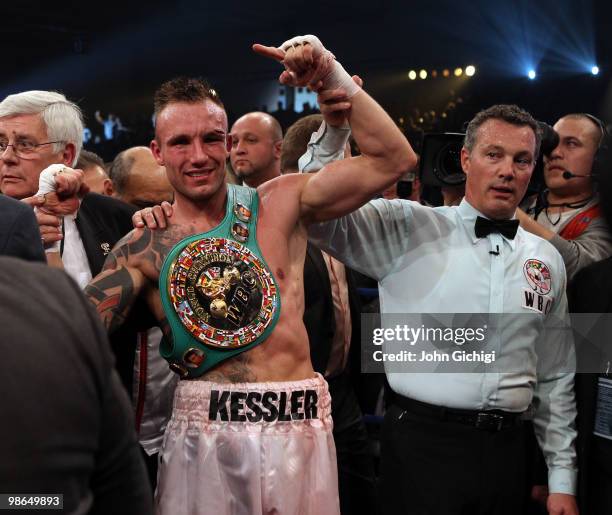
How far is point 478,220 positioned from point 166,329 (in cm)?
93

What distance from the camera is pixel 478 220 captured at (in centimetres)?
205

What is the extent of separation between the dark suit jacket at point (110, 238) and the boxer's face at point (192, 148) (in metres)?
0.33

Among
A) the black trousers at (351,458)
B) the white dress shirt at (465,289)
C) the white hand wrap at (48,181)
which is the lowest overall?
the black trousers at (351,458)

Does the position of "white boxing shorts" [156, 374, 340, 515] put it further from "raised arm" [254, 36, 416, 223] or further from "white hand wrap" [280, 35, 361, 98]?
"white hand wrap" [280, 35, 361, 98]

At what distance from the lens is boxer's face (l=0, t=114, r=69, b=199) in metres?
1.97

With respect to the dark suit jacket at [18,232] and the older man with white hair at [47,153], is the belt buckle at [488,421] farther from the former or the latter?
the dark suit jacket at [18,232]

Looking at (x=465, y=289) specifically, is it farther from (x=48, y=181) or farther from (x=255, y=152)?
(x=255, y=152)

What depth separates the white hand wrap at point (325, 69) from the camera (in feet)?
5.32

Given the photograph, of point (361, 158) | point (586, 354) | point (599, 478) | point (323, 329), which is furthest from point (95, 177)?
point (599, 478)

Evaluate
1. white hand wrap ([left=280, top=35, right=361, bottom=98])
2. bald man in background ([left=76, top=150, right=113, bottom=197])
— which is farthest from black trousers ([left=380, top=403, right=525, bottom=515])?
bald man in background ([left=76, top=150, right=113, bottom=197])

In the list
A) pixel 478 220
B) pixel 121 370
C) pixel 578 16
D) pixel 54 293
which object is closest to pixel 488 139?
pixel 478 220

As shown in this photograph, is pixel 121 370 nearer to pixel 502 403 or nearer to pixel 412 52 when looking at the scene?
pixel 502 403

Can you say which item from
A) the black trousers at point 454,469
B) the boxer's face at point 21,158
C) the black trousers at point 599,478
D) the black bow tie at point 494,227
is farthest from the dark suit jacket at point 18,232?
the black trousers at point 599,478

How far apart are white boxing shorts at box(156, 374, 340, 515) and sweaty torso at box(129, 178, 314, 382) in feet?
0.13
